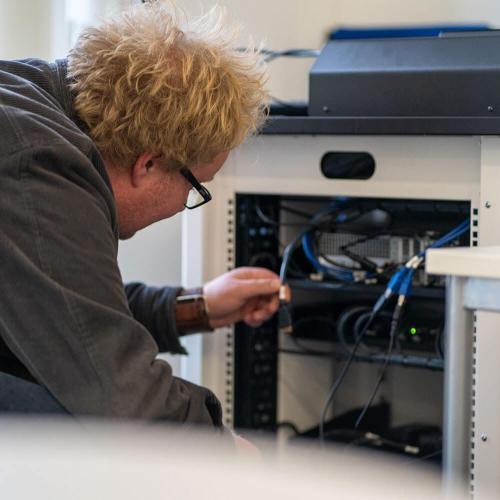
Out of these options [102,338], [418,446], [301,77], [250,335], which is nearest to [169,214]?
[102,338]

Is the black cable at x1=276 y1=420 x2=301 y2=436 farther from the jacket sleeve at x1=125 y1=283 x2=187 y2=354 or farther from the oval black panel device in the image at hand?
the oval black panel device

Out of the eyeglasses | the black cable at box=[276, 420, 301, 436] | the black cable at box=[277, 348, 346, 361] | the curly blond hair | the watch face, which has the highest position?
the curly blond hair

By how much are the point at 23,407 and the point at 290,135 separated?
678 mm

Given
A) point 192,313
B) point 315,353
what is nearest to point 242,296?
point 192,313

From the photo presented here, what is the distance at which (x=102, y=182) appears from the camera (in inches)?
39.3

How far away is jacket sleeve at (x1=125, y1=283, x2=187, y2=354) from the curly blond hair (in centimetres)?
37

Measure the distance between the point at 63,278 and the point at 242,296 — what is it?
0.57 metres

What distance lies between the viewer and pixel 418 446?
5.26ft

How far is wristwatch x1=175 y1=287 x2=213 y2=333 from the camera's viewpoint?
1.49 m

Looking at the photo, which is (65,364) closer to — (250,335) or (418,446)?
(250,335)

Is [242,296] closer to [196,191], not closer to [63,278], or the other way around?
[196,191]

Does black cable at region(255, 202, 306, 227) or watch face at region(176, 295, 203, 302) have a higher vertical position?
black cable at region(255, 202, 306, 227)

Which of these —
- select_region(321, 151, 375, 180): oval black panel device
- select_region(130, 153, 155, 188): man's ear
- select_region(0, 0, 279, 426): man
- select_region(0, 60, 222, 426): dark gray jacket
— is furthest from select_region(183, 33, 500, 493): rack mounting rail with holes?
select_region(0, 60, 222, 426): dark gray jacket

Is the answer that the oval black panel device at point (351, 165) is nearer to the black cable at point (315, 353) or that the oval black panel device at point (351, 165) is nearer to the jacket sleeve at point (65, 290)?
the black cable at point (315, 353)
